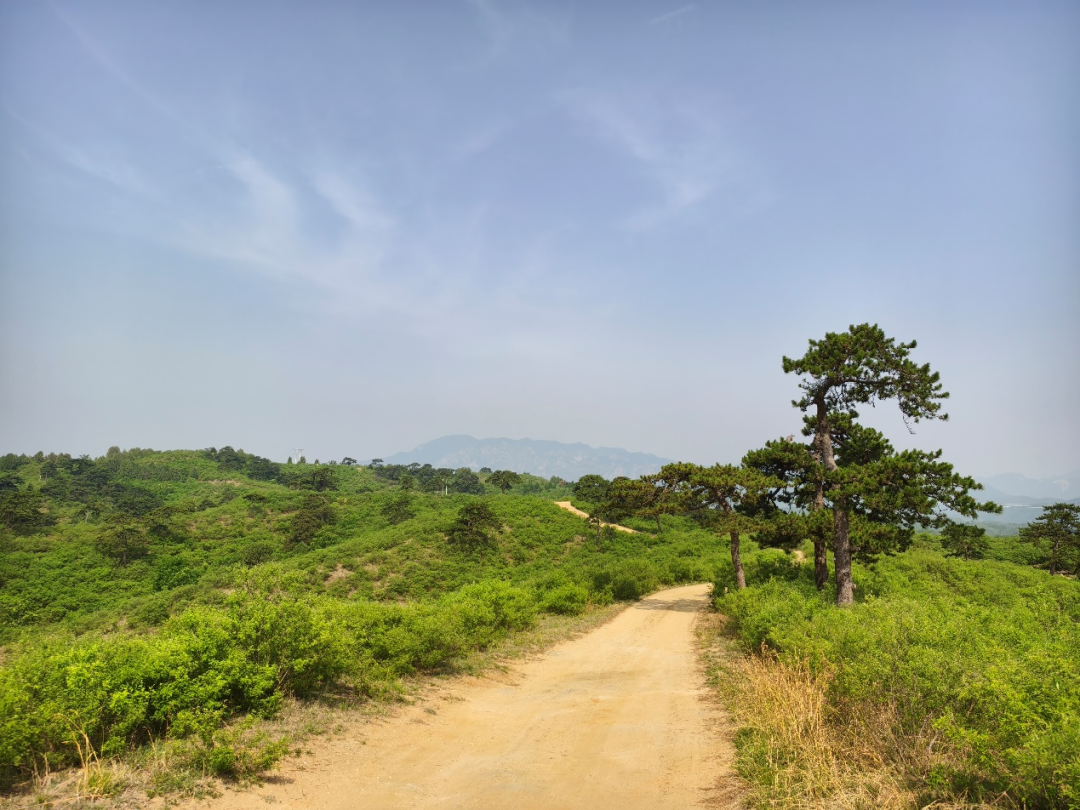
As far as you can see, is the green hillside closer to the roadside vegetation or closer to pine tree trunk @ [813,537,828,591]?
the roadside vegetation

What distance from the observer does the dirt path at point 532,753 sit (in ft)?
19.3

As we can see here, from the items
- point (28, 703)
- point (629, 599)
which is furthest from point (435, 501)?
point (28, 703)

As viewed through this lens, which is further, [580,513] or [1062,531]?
[580,513]

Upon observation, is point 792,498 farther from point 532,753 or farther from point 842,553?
point 532,753

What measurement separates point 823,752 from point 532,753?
3.79 metres

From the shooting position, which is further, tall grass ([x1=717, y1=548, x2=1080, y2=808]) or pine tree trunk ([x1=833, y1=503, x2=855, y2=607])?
pine tree trunk ([x1=833, y1=503, x2=855, y2=607])

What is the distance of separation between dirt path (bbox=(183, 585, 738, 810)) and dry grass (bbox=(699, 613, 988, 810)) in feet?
1.72

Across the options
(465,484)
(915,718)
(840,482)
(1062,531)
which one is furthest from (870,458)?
(465,484)

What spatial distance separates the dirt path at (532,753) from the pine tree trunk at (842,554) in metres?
8.01

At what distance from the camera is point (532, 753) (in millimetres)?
7363

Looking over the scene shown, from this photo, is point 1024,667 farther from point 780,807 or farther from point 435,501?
point 435,501

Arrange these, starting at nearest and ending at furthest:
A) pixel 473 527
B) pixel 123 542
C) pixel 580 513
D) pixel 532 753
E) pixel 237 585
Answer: pixel 532 753 < pixel 237 585 < pixel 473 527 < pixel 123 542 < pixel 580 513

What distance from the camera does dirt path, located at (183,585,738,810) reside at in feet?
19.3

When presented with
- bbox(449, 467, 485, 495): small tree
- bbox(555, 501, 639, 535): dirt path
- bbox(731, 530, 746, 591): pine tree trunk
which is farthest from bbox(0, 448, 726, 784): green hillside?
bbox(731, 530, 746, 591): pine tree trunk
